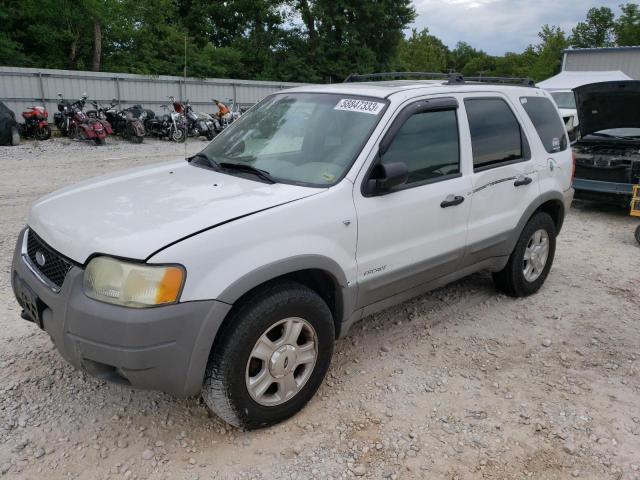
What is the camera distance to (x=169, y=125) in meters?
16.6

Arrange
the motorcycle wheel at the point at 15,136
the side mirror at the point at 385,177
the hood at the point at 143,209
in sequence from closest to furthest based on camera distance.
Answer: the hood at the point at 143,209, the side mirror at the point at 385,177, the motorcycle wheel at the point at 15,136

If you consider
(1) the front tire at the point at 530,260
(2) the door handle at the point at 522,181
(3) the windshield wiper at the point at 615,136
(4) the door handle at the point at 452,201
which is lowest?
(1) the front tire at the point at 530,260

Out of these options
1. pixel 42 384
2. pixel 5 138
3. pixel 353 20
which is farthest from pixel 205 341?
pixel 353 20

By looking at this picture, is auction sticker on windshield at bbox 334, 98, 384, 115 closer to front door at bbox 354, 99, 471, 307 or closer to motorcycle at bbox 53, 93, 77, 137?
front door at bbox 354, 99, 471, 307

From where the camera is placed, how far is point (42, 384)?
10.6 feet

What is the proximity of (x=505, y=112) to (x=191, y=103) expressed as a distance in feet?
61.6

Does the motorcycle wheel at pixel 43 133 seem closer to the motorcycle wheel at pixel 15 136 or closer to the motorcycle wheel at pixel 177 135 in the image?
the motorcycle wheel at pixel 15 136

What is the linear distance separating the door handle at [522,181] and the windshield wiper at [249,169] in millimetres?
2145

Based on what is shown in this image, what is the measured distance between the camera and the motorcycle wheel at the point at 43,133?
14648 millimetres

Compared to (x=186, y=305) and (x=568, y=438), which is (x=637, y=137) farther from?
(x=186, y=305)

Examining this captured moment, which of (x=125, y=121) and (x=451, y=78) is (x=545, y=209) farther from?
(x=125, y=121)

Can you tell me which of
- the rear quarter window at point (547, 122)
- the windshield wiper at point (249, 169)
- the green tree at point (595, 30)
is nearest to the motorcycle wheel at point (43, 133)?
the windshield wiper at point (249, 169)

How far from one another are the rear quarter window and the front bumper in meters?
3.37

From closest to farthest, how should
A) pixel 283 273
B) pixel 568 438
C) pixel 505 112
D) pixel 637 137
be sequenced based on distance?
pixel 283 273 < pixel 568 438 < pixel 505 112 < pixel 637 137
